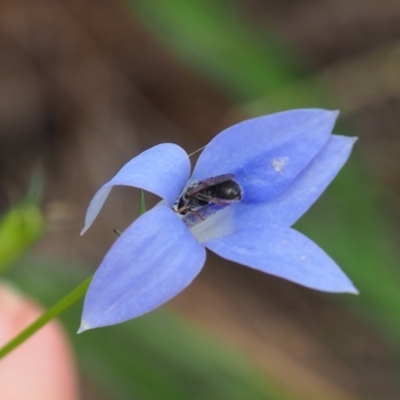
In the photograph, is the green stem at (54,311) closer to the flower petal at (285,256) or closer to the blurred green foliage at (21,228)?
the flower petal at (285,256)

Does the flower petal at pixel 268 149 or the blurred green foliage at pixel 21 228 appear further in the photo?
the blurred green foliage at pixel 21 228

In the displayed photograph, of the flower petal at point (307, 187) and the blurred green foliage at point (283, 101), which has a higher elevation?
the flower petal at point (307, 187)

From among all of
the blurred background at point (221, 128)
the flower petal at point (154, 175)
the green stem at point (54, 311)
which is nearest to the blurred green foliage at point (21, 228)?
the green stem at point (54, 311)

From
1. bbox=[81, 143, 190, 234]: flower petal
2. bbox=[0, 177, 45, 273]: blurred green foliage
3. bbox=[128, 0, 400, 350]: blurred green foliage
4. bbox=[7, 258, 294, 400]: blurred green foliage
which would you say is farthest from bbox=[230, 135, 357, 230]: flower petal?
bbox=[128, 0, 400, 350]: blurred green foliage

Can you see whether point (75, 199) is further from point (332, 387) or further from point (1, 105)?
point (332, 387)

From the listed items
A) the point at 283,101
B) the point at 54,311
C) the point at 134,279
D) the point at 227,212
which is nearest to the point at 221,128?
the point at 283,101

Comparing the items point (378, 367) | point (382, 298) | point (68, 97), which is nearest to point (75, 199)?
point (68, 97)

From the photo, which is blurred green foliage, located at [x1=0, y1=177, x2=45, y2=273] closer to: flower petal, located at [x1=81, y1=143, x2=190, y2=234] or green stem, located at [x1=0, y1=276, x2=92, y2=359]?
green stem, located at [x1=0, y1=276, x2=92, y2=359]

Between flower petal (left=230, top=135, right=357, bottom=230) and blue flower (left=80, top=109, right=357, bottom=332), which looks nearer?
blue flower (left=80, top=109, right=357, bottom=332)
